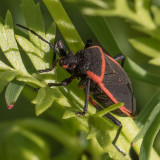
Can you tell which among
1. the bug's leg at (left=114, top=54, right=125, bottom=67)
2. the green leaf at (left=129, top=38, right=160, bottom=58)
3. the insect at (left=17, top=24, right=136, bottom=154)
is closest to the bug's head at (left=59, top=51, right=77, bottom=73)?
the insect at (left=17, top=24, right=136, bottom=154)

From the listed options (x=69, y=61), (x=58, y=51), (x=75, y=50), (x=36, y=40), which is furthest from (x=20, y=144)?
(x=36, y=40)

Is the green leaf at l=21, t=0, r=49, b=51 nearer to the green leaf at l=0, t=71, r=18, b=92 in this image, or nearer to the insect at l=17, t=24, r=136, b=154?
the green leaf at l=0, t=71, r=18, b=92

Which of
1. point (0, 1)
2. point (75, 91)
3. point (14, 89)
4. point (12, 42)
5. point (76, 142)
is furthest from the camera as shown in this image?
point (0, 1)

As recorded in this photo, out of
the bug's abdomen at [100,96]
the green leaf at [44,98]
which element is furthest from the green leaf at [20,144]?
the green leaf at [44,98]

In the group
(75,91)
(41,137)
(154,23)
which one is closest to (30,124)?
(41,137)

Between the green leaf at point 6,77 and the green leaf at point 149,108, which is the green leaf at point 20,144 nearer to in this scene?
the green leaf at point 149,108

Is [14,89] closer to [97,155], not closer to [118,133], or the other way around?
[118,133]
